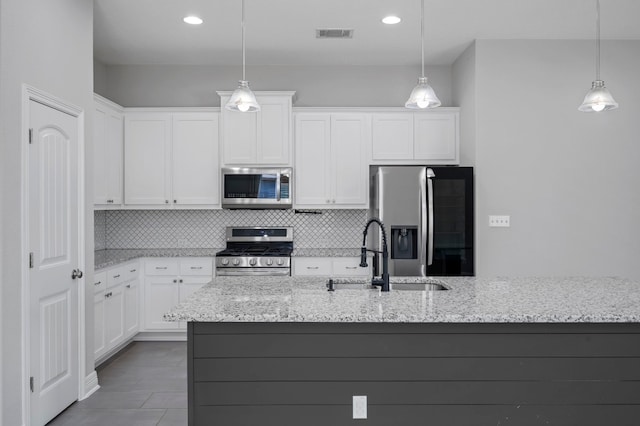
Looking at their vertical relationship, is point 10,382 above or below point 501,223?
below

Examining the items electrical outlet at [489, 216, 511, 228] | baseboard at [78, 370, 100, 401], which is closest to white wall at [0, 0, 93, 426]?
baseboard at [78, 370, 100, 401]

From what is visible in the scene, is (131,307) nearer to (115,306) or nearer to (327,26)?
(115,306)

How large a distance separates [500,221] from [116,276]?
11.6ft

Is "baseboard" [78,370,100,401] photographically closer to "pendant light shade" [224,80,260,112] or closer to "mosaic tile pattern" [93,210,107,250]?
"mosaic tile pattern" [93,210,107,250]

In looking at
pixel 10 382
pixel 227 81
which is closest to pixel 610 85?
pixel 227 81

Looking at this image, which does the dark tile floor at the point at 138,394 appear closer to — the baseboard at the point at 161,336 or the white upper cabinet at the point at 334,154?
the baseboard at the point at 161,336

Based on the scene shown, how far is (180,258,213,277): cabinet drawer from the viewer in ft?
15.4

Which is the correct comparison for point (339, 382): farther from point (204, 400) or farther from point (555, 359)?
point (555, 359)

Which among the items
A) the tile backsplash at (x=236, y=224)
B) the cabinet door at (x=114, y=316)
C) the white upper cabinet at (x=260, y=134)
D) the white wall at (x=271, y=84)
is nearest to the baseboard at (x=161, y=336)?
the cabinet door at (x=114, y=316)

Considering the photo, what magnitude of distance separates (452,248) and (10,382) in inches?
134

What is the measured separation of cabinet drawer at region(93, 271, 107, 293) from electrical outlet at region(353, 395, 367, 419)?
243 centimetres

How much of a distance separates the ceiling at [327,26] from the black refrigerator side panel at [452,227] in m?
1.29

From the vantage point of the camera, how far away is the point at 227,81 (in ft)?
17.1

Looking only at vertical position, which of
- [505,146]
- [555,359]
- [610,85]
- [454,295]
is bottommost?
[555,359]
